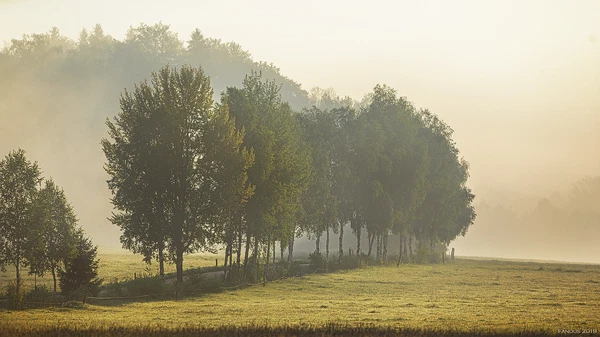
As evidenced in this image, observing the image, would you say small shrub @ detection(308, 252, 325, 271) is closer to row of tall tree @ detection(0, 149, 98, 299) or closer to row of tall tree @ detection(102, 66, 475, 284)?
row of tall tree @ detection(102, 66, 475, 284)

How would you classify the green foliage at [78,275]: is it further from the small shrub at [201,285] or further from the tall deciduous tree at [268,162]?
the tall deciduous tree at [268,162]

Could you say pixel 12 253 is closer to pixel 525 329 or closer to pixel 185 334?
pixel 185 334

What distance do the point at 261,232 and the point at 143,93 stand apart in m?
18.9

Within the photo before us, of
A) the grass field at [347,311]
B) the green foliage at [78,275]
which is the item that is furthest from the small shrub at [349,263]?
the green foliage at [78,275]

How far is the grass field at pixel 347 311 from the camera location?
34.8m

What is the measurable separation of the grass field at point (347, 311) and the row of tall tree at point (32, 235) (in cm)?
423

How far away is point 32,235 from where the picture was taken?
56875mm

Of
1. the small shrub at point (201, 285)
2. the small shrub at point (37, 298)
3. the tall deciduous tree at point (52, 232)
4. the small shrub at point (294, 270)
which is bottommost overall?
the small shrub at point (294, 270)

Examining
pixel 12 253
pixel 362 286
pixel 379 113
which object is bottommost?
pixel 362 286

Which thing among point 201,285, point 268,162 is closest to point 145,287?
point 201,285

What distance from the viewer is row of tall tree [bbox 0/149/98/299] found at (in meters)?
54.0

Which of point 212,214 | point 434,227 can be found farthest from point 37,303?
point 434,227

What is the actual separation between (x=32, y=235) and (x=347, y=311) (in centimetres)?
2797

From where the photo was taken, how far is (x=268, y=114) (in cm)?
7569
